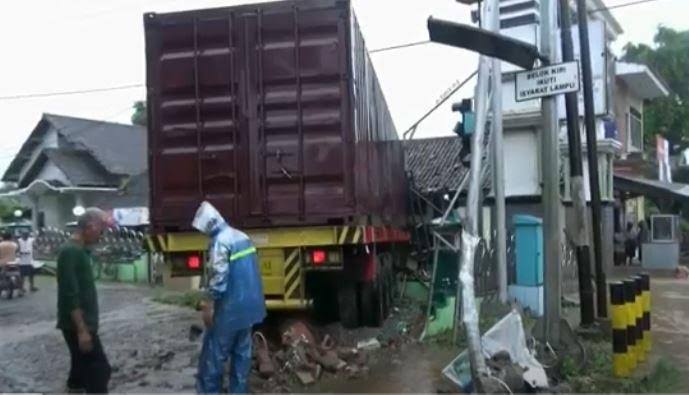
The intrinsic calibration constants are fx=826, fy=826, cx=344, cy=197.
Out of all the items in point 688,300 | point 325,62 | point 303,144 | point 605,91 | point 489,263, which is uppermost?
point 605,91

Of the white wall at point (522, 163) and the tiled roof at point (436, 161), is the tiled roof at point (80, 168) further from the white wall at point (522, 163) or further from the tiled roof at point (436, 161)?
the white wall at point (522, 163)

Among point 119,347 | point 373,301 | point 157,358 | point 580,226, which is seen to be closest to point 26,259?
point 119,347

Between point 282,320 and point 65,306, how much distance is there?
4.36m

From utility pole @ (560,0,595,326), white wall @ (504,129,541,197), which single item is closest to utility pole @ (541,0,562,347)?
utility pole @ (560,0,595,326)

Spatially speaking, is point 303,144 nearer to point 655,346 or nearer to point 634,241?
point 655,346

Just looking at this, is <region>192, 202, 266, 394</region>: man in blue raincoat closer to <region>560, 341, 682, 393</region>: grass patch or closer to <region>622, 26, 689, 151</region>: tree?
<region>560, 341, 682, 393</region>: grass patch

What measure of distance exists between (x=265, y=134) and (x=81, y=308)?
3569 mm

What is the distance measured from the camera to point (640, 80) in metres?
27.9

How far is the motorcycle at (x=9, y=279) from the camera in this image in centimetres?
1803

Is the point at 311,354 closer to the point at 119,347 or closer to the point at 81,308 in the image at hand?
the point at 81,308

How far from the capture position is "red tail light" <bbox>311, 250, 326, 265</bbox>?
29.0ft

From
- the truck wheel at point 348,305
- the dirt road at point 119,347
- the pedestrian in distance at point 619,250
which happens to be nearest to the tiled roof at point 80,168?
the dirt road at point 119,347

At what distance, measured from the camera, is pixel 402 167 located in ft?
50.5

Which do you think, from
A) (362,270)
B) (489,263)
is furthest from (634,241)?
(362,270)
